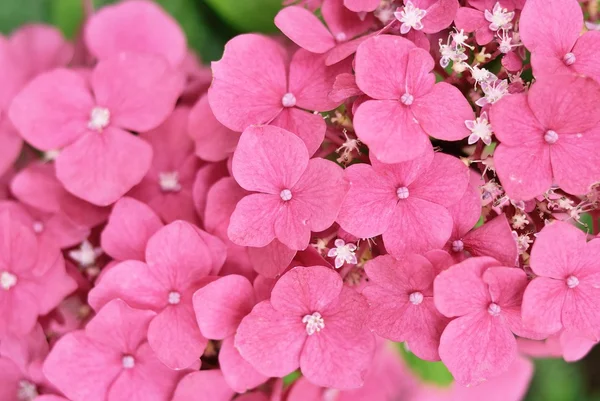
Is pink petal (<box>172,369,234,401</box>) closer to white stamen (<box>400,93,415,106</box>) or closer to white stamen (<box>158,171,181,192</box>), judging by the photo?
white stamen (<box>158,171,181,192</box>)

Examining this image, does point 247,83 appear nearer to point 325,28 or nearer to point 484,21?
point 325,28

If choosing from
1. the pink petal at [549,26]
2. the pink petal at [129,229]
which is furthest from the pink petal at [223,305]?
the pink petal at [549,26]

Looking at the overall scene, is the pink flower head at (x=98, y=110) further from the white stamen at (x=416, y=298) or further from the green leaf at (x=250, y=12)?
the white stamen at (x=416, y=298)

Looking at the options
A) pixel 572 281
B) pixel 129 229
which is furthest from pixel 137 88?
pixel 572 281

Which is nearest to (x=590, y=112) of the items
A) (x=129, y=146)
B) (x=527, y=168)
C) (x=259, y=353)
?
(x=527, y=168)

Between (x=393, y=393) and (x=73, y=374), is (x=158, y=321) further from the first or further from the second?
(x=393, y=393)
